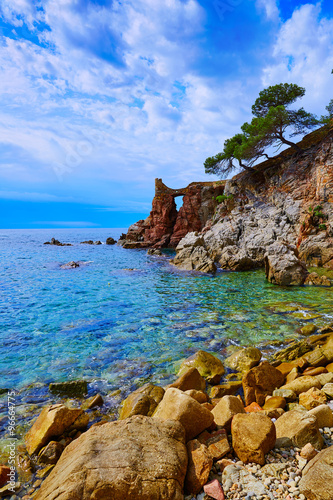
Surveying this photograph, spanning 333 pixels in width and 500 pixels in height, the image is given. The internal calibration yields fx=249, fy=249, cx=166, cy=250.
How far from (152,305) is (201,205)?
4449cm

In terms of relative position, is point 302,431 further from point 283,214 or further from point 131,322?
point 283,214

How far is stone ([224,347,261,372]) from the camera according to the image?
8266 mm

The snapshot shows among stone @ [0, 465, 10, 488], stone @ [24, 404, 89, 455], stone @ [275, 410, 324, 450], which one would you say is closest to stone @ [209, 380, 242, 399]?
stone @ [275, 410, 324, 450]

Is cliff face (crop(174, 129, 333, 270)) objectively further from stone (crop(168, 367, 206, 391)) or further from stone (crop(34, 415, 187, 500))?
stone (crop(34, 415, 187, 500))

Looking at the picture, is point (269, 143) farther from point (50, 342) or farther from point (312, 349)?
point (50, 342)

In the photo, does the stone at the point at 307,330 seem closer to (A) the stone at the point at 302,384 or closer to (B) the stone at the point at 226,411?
(A) the stone at the point at 302,384

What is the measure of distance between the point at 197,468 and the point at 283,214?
3200cm

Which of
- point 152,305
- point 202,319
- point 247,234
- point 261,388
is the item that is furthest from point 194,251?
point 261,388

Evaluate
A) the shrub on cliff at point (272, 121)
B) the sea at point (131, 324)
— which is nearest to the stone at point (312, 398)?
the sea at point (131, 324)

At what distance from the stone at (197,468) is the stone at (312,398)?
9.39ft

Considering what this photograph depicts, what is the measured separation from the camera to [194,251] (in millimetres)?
29031

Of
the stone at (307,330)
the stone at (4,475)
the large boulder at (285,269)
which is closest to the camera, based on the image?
the stone at (4,475)

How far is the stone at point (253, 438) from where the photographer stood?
3942 mm

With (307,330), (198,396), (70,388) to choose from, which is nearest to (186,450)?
(198,396)
